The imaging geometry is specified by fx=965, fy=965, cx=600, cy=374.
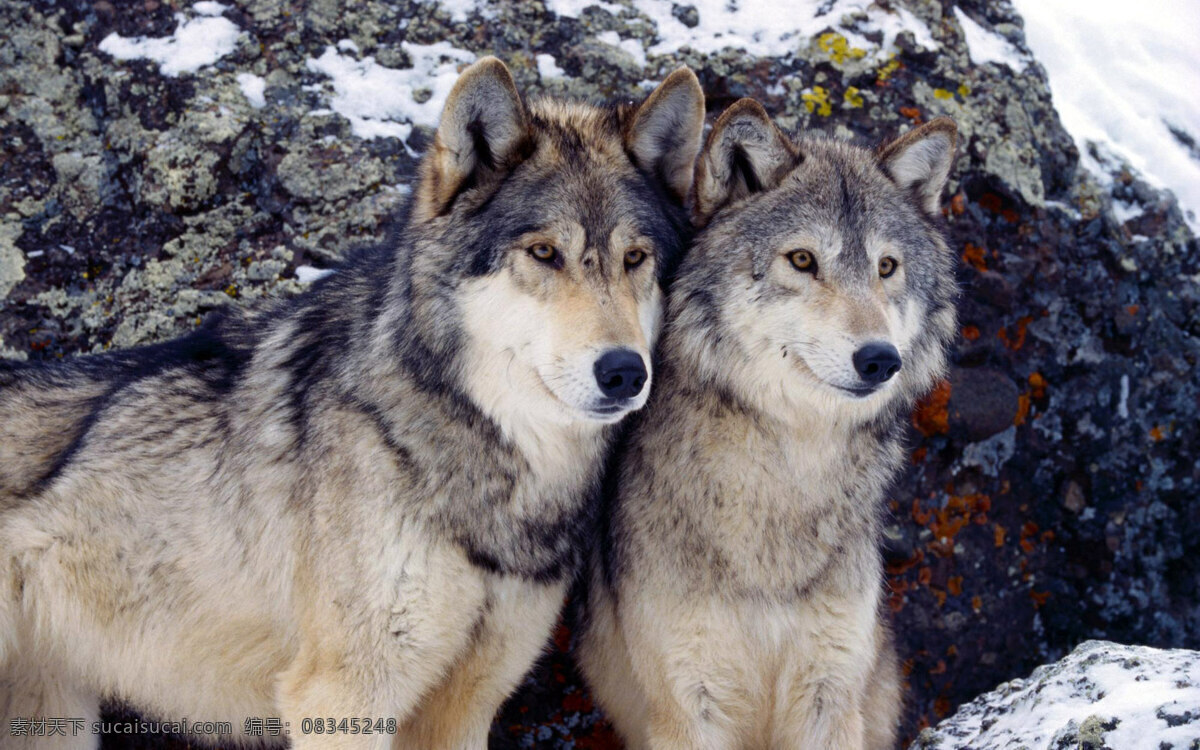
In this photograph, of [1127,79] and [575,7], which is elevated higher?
[575,7]

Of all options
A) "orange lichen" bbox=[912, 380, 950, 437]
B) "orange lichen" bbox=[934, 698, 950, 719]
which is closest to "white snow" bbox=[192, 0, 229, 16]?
"orange lichen" bbox=[912, 380, 950, 437]

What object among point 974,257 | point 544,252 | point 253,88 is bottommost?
point 974,257

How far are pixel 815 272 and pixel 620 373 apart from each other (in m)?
1.12

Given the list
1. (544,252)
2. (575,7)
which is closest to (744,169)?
(544,252)

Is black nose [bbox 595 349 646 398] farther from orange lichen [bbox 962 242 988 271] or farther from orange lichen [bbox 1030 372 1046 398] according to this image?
orange lichen [bbox 1030 372 1046 398]

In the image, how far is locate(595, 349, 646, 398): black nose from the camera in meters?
3.38

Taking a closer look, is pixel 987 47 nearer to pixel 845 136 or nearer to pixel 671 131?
pixel 845 136

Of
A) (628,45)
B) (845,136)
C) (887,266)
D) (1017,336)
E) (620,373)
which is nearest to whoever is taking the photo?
(620,373)

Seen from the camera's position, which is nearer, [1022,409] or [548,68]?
[1022,409]

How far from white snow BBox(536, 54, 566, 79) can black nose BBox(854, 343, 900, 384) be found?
11.5 feet

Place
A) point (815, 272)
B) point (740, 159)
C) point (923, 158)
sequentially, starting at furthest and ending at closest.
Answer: point (923, 158)
point (740, 159)
point (815, 272)

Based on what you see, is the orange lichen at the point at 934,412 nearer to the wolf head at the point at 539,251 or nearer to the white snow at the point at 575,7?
the wolf head at the point at 539,251

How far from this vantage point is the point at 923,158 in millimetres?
4523

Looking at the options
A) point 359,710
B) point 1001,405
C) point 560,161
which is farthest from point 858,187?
point 359,710
